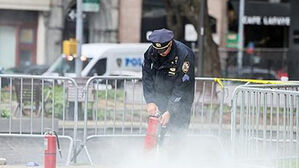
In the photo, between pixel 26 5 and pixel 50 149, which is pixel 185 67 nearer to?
pixel 50 149

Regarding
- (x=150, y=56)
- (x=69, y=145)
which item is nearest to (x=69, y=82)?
(x=69, y=145)

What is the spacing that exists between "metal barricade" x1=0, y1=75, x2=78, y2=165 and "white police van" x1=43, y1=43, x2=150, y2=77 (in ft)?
36.0

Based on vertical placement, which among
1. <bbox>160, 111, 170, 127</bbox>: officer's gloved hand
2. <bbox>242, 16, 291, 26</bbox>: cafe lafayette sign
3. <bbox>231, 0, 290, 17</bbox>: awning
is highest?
<bbox>231, 0, 290, 17</bbox>: awning

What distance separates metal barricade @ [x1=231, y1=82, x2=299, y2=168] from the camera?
8820 millimetres

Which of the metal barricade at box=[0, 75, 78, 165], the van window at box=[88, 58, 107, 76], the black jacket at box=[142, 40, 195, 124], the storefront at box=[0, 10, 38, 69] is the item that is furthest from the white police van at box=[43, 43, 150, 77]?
the black jacket at box=[142, 40, 195, 124]

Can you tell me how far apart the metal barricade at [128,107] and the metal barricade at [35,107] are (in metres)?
0.34

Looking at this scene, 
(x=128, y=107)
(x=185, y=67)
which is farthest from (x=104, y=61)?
(x=185, y=67)

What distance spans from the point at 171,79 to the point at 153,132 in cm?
66

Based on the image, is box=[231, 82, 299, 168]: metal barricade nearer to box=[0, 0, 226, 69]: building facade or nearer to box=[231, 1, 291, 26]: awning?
box=[0, 0, 226, 69]: building facade

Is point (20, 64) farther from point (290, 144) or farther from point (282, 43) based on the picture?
point (290, 144)

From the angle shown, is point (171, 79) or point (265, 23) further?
point (265, 23)

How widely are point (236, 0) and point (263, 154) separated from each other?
103ft

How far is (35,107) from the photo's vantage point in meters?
12.4

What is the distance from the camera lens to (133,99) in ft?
41.5
